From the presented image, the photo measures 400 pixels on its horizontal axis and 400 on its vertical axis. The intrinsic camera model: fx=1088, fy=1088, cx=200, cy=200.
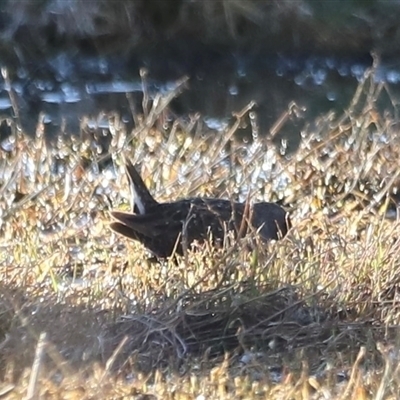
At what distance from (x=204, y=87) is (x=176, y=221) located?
25.9 ft

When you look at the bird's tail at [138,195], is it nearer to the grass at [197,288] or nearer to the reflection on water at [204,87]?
the grass at [197,288]

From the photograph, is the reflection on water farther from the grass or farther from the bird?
the bird

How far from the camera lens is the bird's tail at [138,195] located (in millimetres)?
5688

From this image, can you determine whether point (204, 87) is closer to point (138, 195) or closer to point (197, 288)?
point (138, 195)

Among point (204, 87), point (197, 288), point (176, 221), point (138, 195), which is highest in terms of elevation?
point (204, 87)

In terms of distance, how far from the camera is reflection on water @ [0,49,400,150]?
1123 centimetres

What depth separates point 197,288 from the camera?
15.0ft

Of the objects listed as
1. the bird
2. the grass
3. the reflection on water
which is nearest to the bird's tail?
the bird

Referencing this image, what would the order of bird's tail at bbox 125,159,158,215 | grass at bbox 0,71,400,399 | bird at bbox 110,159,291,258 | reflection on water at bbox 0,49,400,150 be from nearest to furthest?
grass at bbox 0,71,400,399
bird at bbox 110,159,291,258
bird's tail at bbox 125,159,158,215
reflection on water at bbox 0,49,400,150

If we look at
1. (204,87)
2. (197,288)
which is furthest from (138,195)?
(204,87)

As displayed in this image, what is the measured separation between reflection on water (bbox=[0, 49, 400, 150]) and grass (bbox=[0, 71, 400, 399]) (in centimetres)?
310

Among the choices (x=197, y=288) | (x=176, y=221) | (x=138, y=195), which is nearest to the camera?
(x=197, y=288)

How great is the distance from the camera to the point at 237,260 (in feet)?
14.7

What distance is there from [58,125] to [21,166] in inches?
188
